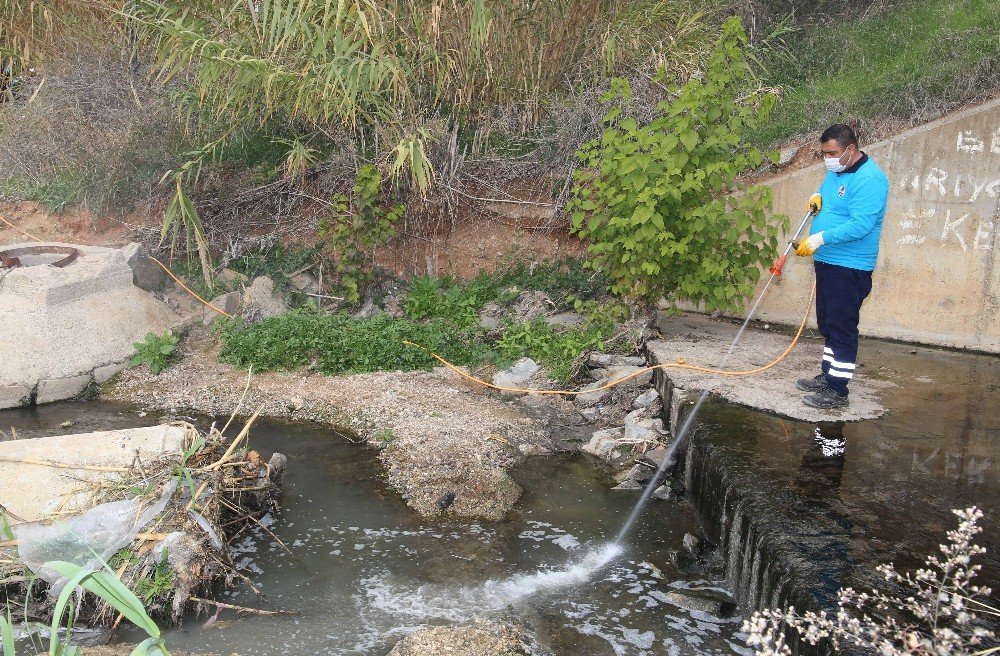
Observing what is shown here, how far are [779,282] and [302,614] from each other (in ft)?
18.1

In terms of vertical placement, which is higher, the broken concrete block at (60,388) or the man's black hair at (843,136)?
the man's black hair at (843,136)

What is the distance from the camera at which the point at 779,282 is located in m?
8.06

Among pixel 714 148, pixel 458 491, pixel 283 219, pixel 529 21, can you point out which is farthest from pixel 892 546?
pixel 283 219

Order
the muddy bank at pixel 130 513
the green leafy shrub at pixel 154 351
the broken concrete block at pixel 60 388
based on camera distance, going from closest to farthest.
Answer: the muddy bank at pixel 130 513, the broken concrete block at pixel 60 388, the green leafy shrub at pixel 154 351

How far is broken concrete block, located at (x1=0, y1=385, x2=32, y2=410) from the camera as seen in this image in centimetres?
720

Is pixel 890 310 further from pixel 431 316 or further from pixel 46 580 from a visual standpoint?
pixel 46 580

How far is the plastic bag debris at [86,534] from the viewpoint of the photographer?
13.3 feet

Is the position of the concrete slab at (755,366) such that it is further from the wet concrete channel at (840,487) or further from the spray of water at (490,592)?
the spray of water at (490,592)

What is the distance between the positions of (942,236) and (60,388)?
7.55 meters

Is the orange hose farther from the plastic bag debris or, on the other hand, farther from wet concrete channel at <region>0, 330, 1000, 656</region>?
the plastic bag debris

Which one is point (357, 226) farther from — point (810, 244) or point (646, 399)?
point (810, 244)

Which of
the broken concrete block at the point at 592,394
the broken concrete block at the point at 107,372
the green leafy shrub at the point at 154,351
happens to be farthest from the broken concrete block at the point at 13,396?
the broken concrete block at the point at 592,394

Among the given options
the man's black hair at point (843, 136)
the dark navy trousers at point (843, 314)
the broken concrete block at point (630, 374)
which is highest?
the man's black hair at point (843, 136)

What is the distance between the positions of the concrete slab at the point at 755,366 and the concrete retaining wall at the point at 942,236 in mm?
835
